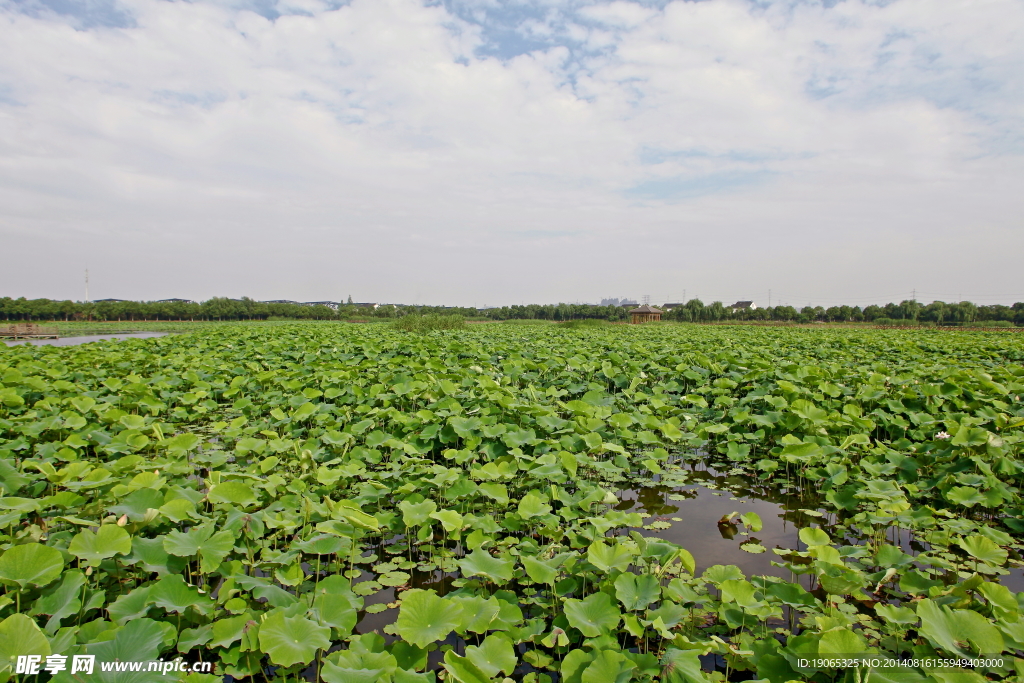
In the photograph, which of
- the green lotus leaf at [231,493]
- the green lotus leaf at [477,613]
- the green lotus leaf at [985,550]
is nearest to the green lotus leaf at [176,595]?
the green lotus leaf at [231,493]

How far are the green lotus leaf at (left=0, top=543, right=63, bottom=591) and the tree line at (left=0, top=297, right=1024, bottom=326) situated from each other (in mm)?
35658

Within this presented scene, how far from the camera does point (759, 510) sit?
3.53 metres

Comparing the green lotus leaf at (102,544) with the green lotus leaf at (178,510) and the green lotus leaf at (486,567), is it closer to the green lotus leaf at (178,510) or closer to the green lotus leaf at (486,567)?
the green lotus leaf at (178,510)

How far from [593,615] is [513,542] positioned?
3.09ft

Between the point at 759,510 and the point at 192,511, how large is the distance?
3.57 meters

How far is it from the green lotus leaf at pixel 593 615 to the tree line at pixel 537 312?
118 feet

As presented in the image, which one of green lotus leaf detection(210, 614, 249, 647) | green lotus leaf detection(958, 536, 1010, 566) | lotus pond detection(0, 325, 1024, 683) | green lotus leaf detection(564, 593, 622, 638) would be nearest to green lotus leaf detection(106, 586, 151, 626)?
lotus pond detection(0, 325, 1024, 683)

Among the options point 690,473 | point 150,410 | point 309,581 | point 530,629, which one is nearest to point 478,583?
point 530,629

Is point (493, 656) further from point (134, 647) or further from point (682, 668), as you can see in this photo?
point (134, 647)

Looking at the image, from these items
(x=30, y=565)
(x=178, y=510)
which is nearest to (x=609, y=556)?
(x=178, y=510)

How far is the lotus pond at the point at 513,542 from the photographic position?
1652 millimetres

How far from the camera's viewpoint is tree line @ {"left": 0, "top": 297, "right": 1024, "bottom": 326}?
1508 inches

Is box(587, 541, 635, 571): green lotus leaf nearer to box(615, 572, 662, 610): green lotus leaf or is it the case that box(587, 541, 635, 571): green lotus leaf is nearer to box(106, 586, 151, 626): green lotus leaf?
box(615, 572, 662, 610): green lotus leaf

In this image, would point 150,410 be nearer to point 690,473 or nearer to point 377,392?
point 377,392
